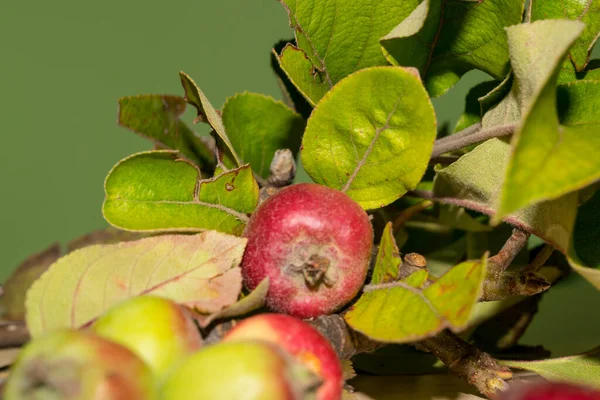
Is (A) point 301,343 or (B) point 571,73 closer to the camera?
(A) point 301,343

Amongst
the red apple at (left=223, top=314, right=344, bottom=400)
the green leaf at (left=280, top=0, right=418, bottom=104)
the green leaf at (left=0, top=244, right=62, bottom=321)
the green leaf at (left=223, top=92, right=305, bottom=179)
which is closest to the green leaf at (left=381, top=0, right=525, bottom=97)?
the green leaf at (left=280, top=0, right=418, bottom=104)

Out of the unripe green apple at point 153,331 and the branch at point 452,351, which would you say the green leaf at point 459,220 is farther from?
the unripe green apple at point 153,331

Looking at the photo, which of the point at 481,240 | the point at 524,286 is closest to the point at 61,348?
the point at 524,286

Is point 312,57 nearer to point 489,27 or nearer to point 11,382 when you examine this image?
point 489,27

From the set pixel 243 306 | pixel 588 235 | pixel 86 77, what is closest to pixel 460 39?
pixel 588 235

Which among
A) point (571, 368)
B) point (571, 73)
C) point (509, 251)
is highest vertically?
point (571, 73)

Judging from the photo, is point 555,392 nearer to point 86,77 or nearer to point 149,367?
point 149,367
